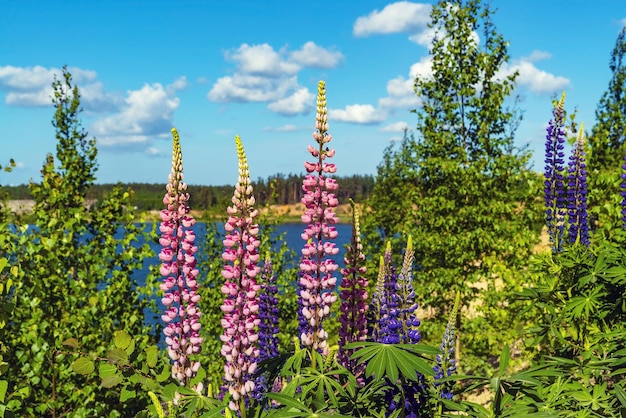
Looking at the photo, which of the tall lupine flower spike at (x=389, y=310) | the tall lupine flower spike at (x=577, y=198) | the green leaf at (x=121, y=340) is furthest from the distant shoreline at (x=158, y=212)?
the tall lupine flower spike at (x=577, y=198)

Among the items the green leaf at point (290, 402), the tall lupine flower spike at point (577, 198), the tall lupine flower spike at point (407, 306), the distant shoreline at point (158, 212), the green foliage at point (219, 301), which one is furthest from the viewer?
the green foliage at point (219, 301)

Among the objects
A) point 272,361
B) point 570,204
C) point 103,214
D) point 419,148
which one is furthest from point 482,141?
point 272,361

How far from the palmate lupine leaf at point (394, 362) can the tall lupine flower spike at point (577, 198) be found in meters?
4.64

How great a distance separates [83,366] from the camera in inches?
160

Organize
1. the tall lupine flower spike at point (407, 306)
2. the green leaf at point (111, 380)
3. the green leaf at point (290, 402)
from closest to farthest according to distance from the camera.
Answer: the green leaf at point (290, 402) → the tall lupine flower spike at point (407, 306) → the green leaf at point (111, 380)

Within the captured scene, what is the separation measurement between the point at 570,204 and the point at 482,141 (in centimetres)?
619

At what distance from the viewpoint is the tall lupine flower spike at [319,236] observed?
12.8 feet

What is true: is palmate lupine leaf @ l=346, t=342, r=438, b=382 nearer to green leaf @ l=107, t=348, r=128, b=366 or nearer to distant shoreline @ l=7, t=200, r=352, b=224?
green leaf @ l=107, t=348, r=128, b=366

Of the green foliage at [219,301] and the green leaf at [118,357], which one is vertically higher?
the green leaf at [118,357]

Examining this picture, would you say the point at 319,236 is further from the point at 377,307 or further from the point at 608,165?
the point at 608,165

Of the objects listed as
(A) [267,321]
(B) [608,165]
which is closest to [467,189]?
(B) [608,165]

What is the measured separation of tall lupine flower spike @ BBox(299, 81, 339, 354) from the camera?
390 centimetres

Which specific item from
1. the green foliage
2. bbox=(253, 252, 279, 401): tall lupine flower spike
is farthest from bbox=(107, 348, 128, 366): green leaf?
the green foliage

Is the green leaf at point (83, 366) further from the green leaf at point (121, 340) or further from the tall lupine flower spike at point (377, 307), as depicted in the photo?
the tall lupine flower spike at point (377, 307)
